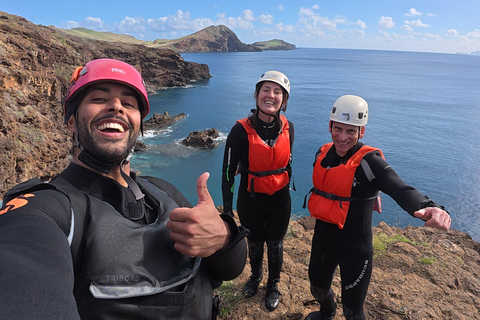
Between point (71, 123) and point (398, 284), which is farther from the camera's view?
point (398, 284)

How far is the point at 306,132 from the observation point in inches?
1388

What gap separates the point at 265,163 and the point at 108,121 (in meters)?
2.78

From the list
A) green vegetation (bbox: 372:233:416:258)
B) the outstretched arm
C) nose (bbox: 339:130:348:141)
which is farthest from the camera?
green vegetation (bbox: 372:233:416:258)

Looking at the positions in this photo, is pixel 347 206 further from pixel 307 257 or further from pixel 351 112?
pixel 307 257

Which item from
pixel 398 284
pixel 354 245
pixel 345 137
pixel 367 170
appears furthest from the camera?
pixel 398 284

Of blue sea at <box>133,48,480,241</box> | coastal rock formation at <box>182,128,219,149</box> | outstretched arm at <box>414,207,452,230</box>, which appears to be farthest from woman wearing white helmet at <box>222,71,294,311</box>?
coastal rock formation at <box>182,128,219,149</box>

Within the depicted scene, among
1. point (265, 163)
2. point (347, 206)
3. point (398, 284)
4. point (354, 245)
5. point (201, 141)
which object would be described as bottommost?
point (201, 141)

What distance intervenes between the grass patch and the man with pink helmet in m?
2.42

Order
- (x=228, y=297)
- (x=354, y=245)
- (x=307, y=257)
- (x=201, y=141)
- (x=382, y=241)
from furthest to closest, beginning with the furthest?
(x=201, y=141)
(x=382, y=241)
(x=307, y=257)
(x=228, y=297)
(x=354, y=245)

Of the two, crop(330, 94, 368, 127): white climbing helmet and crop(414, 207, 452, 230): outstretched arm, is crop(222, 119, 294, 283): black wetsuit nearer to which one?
crop(330, 94, 368, 127): white climbing helmet

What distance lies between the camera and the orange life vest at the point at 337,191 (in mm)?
3557

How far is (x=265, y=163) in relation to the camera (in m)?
4.32

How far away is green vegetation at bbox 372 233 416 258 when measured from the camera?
6.62 m

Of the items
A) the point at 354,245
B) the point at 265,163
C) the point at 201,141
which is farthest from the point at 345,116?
the point at 201,141
